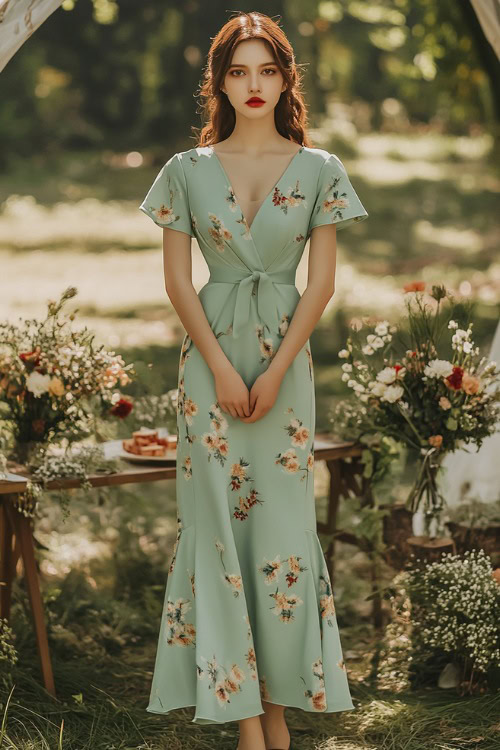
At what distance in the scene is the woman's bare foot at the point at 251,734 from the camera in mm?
3748

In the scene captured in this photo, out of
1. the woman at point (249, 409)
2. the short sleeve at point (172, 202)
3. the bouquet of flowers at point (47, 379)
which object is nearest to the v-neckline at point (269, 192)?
the woman at point (249, 409)

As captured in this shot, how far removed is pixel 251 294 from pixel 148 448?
3.86 ft

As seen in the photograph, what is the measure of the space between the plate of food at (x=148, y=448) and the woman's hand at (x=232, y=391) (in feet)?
3.45

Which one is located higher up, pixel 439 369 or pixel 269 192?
pixel 269 192

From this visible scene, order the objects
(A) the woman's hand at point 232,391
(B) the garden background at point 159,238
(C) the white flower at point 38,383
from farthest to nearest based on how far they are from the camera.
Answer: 1. (C) the white flower at point 38,383
2. (B) the garden background at point 159,238
3. (A) the woman's hand at point 232,391

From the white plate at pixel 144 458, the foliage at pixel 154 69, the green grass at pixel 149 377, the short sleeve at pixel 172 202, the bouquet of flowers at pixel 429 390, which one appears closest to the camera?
the short sleeve at pixel 172 202

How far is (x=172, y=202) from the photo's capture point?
377 centimetres

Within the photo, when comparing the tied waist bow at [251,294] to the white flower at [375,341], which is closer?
the tied waist bow at [251,294]

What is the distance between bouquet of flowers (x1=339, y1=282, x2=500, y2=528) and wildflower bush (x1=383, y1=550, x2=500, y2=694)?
33 centimetres

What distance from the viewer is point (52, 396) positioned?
14.8ft

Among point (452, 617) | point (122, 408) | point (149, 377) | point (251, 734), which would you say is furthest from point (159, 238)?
point (251, 734)

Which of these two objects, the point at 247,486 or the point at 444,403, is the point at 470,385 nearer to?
the point at 444,403

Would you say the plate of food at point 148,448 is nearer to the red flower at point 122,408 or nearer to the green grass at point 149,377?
the red flower at point 122,408

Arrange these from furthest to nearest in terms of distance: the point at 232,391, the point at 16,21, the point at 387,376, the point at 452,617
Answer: the point at 387,376
the point at 452,617
the point at 16,21
the point at 232,391
